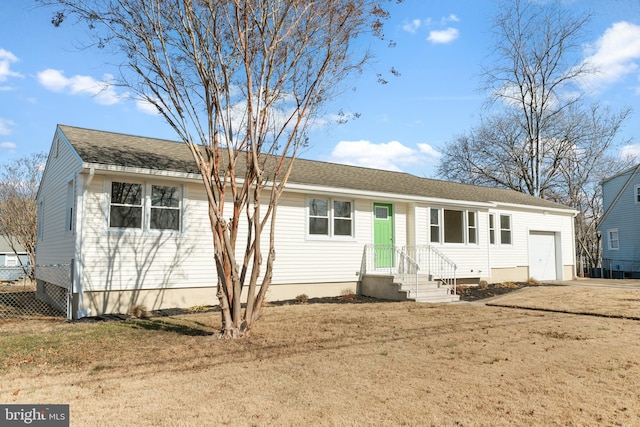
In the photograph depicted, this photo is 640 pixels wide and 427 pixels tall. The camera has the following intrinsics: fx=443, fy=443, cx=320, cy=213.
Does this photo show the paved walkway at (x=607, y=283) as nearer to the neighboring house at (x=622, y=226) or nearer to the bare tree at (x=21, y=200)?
the neighboring house at (x=622, y=226)

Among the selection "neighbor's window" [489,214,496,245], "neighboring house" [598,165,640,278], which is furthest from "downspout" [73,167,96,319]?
"neighboring house" [598,165,640,278]

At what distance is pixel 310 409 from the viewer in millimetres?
4094

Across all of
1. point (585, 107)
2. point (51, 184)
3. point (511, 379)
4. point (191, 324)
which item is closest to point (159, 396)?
point (511, 379)

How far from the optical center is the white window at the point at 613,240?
28766 millimetres

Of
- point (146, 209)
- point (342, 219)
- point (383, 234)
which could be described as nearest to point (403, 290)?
point (383, 234)

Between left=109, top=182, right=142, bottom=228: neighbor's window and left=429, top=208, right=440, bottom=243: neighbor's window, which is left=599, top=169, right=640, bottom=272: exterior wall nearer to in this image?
left=429, top=208, right=440, bottom=243: neighbor's window

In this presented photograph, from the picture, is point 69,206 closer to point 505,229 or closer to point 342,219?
point 342,219

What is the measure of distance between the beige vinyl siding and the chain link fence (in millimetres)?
361

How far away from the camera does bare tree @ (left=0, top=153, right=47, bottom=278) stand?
80.1 feet

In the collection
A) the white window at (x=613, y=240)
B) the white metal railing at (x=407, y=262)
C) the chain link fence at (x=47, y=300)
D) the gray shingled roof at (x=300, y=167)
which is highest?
the gray shingled roof at (x=300, y=167)

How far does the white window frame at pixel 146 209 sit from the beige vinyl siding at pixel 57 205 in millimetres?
667

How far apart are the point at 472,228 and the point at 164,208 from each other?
37.7ft

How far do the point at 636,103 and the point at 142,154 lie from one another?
108 feet

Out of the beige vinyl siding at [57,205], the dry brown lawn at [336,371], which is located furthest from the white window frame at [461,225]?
the beige vinyl siding at [57,205]
